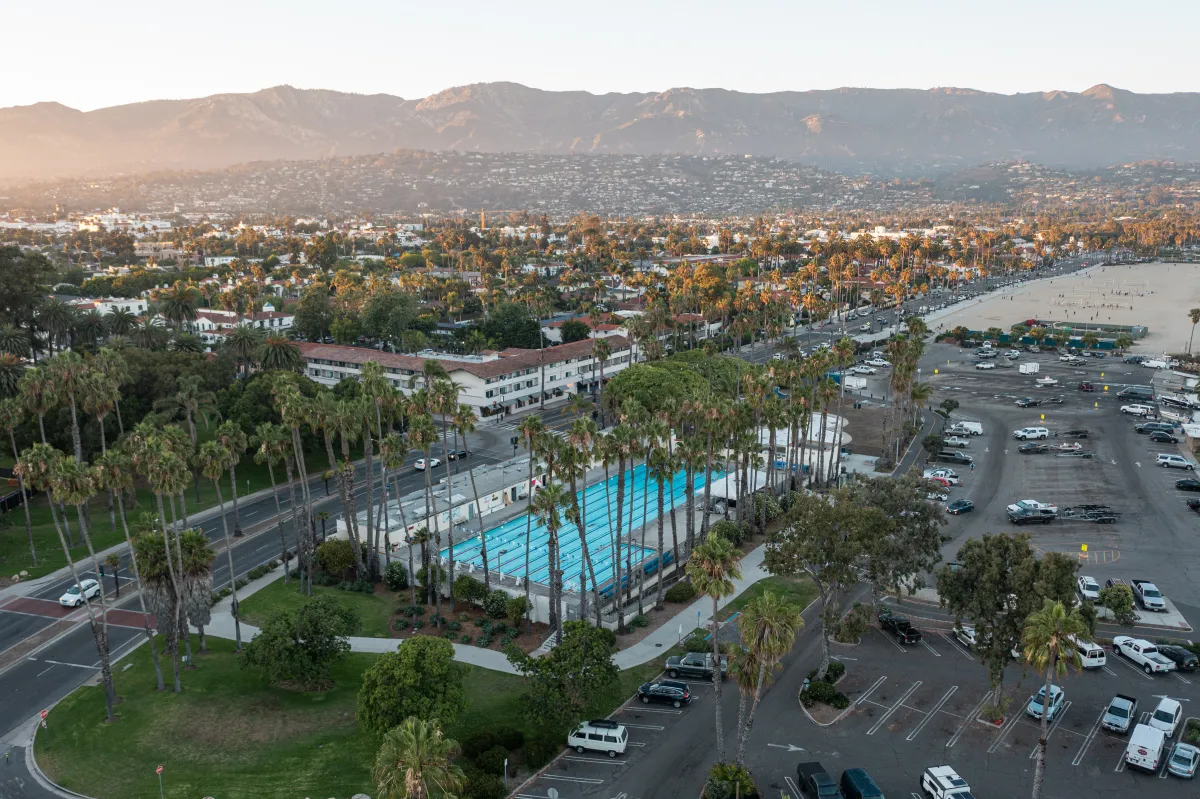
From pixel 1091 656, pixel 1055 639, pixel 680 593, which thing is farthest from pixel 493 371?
pixel 1055 639

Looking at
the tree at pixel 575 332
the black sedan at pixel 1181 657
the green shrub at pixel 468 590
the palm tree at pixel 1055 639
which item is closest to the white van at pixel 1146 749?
the black sedan at pixel 1181 657

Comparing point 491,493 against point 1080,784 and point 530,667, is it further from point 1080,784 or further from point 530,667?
point 1080,784

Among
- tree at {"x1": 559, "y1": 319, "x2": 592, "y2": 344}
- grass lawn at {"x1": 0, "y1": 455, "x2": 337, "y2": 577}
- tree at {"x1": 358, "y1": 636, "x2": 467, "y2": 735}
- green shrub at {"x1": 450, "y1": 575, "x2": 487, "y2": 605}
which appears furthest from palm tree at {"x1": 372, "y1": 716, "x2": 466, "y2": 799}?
tree at {"x1": 559, "y1": 319, "x2": 592, "y2": 344}

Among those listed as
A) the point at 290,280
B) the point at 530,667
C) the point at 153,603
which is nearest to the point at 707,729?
the point at 530,667

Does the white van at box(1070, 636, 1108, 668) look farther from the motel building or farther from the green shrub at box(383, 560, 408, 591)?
the motel building

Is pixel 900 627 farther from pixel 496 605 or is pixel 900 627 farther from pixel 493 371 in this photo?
pixel 493 371
